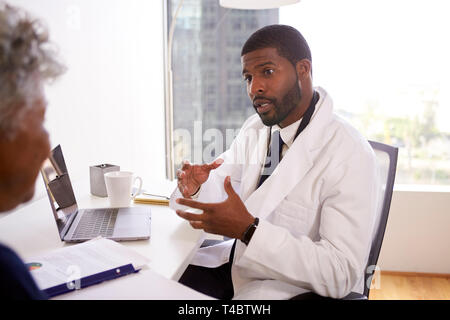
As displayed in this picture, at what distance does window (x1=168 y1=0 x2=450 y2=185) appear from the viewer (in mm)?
2680

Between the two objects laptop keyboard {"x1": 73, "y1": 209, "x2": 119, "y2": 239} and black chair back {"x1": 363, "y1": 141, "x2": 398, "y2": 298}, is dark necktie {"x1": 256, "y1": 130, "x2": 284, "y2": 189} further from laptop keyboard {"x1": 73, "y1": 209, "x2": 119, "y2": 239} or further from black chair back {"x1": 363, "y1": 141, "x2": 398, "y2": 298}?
laptop keyboard {"x1": 73, "y1": 209, "x2": 119, "y2": 239}

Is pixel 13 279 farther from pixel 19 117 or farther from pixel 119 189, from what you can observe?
pixel 119 189

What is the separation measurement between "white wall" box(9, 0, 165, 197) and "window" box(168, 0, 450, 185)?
1.53 ft

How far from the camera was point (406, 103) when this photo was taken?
9.15 ft

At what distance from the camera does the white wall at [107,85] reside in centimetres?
155

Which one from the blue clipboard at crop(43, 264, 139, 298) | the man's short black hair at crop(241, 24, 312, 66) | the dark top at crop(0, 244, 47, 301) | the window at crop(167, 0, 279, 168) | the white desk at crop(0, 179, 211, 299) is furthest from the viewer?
the window at crop(167, 0, 279, 168)

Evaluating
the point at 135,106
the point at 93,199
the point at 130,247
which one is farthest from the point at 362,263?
the point at 135,106

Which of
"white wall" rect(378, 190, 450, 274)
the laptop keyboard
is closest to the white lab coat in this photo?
the laptop keyboard

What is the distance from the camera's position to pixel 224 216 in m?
0.96

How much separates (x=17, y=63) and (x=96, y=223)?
713 millimetres

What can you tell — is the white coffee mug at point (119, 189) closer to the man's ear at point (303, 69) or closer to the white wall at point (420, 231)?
the man's ear at point (303, 69)

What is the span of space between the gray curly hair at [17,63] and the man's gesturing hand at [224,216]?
1.60 feet

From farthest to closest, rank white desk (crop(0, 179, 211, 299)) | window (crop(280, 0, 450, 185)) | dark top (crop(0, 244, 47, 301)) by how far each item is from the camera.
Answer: window (crop(280, 0, 450, 185)) → white desk (crop(0, 179, 211, 299)) → dark top (crop(0, 244, 47, 301))

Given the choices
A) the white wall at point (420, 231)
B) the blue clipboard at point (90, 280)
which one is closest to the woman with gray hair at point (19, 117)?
the blue clipboard at point (90, 280)
